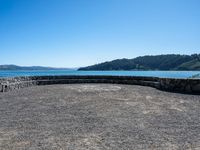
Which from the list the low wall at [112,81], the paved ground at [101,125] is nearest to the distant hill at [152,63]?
the low wall at [112,81]

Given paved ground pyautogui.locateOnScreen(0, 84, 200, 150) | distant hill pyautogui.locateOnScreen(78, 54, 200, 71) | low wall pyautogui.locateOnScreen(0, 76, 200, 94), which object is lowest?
paved ground pyautogui.locateOnScreen(0, 84, 200, 150)

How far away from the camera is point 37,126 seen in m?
8.06

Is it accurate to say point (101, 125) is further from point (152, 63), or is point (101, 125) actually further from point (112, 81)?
point (152, 63)

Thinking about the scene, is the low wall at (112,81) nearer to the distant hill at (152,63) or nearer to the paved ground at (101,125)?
the paved ground at (101,125)

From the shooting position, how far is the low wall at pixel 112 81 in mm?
16750

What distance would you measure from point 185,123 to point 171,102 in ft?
14.1

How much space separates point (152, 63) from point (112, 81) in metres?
153

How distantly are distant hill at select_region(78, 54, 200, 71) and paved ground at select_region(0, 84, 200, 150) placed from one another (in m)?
149

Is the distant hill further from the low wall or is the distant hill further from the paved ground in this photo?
the paved ground

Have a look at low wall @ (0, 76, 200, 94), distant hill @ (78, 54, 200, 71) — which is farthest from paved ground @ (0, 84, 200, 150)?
distant hill @ (78, 54, 200, 71)

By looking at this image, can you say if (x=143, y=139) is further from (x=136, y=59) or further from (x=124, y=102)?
(x=136, y=59)

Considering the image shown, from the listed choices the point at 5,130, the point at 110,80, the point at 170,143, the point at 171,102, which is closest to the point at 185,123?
the point at 170,143

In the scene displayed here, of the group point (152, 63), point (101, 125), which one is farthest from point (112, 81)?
point (152, 63)

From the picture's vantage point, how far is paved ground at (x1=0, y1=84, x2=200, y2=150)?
6.34 m
